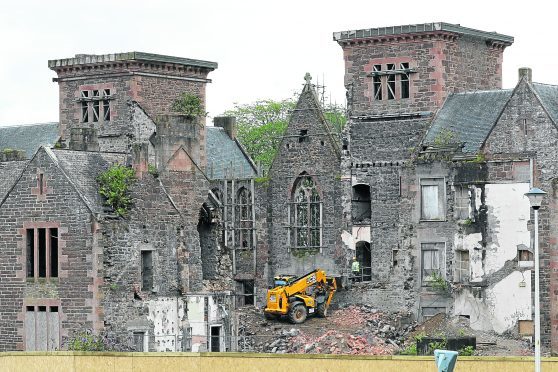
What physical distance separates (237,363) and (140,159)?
17.9m

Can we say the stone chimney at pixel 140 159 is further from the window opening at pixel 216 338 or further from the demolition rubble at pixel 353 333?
the demolition rubble at pixel 353 333

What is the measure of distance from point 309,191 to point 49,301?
596 inches

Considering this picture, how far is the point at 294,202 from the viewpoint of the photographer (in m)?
68.0

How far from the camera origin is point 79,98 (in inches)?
2734

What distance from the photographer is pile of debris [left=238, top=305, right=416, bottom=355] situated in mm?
61469

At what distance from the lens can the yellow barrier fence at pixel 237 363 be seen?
3762 cm

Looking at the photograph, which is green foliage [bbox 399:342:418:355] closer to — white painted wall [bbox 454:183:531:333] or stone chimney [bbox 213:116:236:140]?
white painted wall [bbox 454:183:531:333]

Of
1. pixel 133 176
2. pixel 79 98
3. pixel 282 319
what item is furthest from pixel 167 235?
pixel 79 98

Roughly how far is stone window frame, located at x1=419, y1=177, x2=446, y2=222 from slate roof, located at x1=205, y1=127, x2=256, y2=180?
10.3 meters

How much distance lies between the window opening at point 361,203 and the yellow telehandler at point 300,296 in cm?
249

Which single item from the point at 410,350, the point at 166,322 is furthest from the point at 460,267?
the point at 166,322

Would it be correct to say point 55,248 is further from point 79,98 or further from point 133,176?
point 79,98

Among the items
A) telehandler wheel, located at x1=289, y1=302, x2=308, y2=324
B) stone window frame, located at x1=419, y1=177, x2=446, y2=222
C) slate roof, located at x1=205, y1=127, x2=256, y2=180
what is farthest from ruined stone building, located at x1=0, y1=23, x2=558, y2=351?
telehandler wheel, located at x1=289, y1=302, x2=308, y2=324

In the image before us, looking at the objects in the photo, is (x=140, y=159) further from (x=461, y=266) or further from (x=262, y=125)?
(x=262, y=125)
